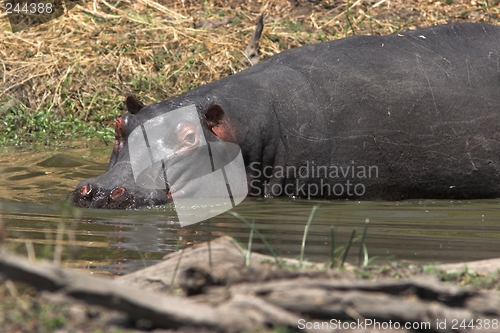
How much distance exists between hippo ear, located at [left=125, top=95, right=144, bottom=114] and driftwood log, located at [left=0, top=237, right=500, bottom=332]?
338 centimetres

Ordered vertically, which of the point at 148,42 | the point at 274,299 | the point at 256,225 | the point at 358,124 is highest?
the point at 148,42

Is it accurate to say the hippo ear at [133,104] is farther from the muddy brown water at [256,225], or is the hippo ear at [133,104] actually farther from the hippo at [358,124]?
the muddy brown water at [256,225]

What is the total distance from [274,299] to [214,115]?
355cm

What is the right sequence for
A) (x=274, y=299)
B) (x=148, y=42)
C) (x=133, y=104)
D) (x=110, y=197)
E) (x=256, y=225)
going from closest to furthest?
(x=274, y=299)
(x=256, y=225)
(x=110, y=197)
(x=133, y=104)
(x=148, y=42)

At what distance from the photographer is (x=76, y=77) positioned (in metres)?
9.56

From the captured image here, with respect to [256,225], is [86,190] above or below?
above

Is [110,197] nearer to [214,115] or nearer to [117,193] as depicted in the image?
[117,193]

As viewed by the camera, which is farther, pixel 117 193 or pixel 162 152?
pixel 162 152

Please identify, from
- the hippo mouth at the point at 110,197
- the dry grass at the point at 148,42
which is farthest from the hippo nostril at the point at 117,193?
the dry grass at the point at 148,42

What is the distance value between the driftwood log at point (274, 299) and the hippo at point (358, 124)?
332cm

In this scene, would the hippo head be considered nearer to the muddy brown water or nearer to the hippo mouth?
the hippo mouth

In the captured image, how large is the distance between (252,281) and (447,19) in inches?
331

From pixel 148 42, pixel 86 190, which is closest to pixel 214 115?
pixel 86 190

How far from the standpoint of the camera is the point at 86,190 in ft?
18.3
